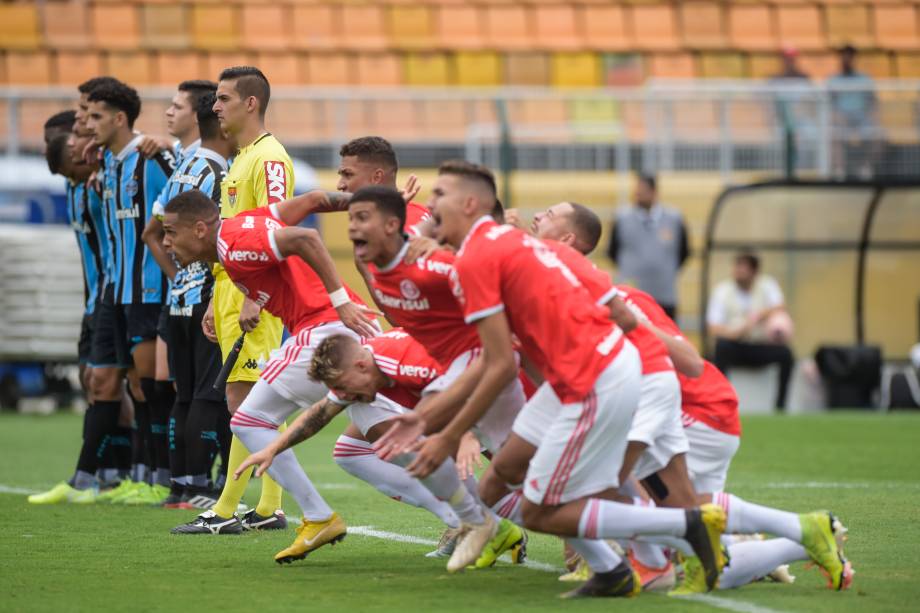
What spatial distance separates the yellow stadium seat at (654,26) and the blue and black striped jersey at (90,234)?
1217cm

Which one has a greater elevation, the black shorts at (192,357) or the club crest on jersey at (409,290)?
the club crest on jersey at (409,290)

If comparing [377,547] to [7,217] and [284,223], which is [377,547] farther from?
[7,217]

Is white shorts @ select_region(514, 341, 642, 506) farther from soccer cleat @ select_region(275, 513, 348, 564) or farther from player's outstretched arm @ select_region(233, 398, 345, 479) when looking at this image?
soccer cleat @ select_region(275, 513, 348, 564)

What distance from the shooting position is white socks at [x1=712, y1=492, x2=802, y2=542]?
226 inches

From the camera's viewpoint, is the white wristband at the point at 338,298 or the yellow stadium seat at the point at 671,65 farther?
the yellow stadium seat at the point at 671,65

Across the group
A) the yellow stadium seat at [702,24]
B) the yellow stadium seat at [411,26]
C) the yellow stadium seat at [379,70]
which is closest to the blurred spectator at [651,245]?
the yellow stadium seat at [379,70]

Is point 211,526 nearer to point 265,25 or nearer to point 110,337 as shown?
point 110,337

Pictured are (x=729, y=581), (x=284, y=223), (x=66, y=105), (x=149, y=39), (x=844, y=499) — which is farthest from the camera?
(x=149, y=39)

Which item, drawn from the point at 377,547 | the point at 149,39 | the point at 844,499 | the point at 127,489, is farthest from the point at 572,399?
the point at 149,39

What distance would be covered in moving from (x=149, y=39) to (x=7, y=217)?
4.31m

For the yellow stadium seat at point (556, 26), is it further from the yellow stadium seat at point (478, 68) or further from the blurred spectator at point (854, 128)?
the blurred spectator at point (854, 128)

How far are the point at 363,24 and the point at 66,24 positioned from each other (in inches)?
152

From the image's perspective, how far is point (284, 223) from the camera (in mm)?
7102

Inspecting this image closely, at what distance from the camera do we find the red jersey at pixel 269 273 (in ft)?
22.8
